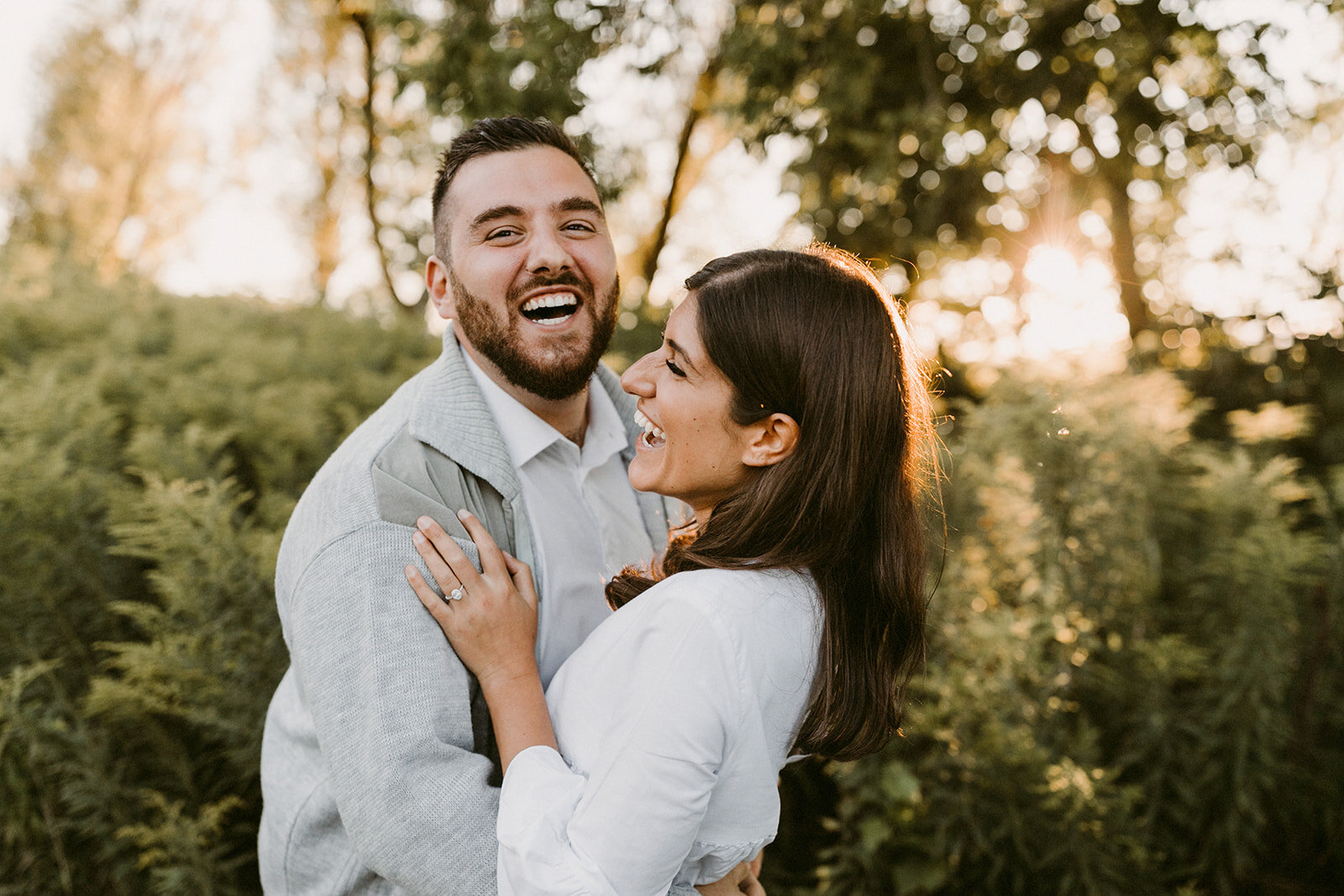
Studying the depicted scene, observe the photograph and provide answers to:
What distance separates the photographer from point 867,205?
620cm

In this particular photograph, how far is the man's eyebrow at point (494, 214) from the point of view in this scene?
2.18 m

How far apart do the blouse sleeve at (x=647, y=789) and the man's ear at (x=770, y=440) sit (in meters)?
0.37

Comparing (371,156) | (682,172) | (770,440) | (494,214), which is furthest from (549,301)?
(371,156)

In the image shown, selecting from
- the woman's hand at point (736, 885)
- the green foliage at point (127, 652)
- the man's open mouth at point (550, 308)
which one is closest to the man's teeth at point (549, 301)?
the man's open mouth at point (550, 308)

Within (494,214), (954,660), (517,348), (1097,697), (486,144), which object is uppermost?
(486,144)

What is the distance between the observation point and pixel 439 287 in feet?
7.84

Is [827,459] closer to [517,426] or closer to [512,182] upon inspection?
[517,426]

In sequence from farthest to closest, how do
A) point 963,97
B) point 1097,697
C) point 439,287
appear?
1. point 963,97
2. point 1097,697
3. point 439,287

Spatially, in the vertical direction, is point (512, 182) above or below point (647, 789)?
above

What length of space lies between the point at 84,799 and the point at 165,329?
3881 millimetres

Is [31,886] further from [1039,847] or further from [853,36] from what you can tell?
[853,36]

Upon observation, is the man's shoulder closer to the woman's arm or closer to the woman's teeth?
the woman's arm

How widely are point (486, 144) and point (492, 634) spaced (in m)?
1.31

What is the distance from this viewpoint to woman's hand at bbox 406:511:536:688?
5.41 feet
